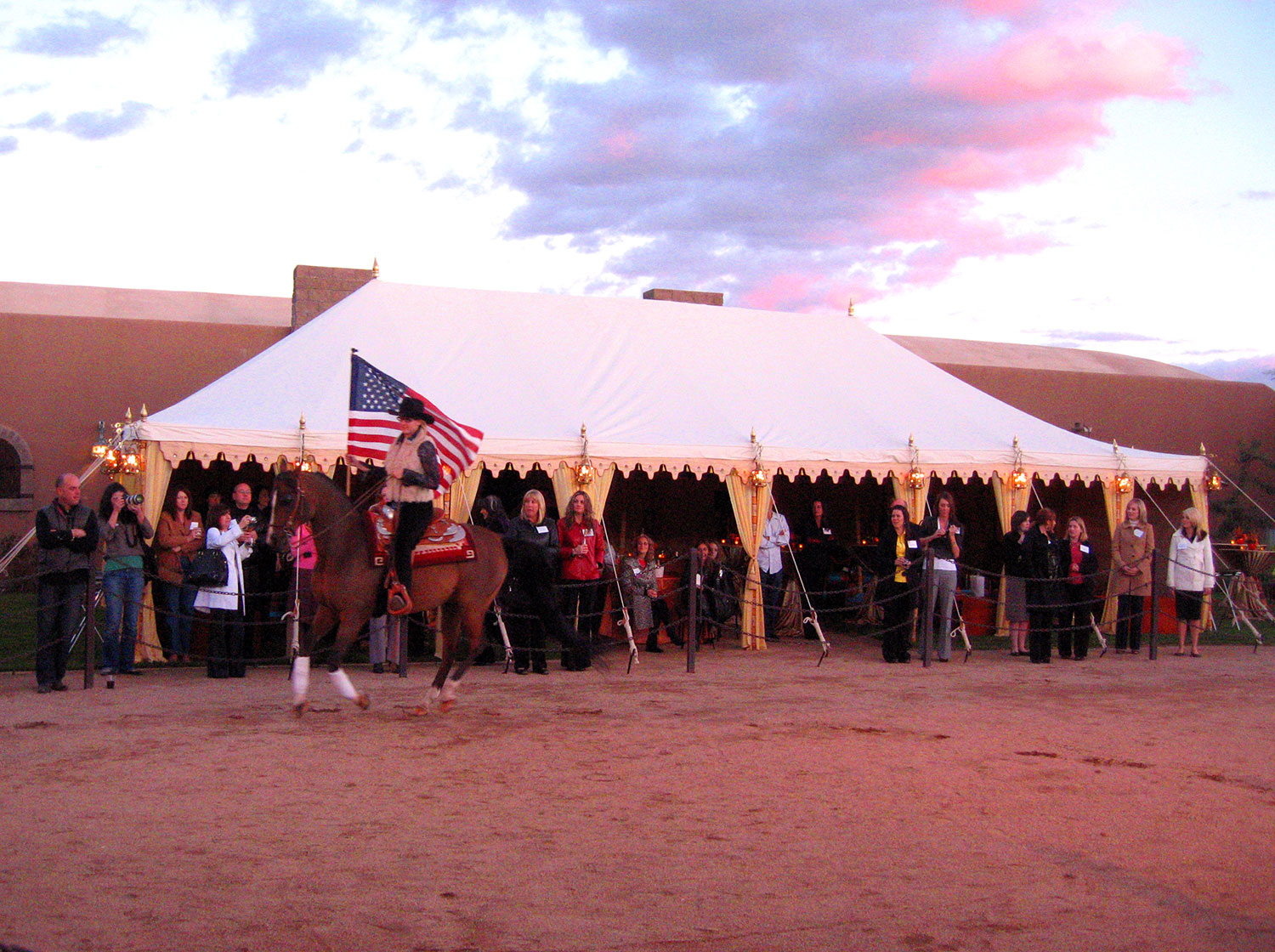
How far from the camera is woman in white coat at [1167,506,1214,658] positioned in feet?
42.2

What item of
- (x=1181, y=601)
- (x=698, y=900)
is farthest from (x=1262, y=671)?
(x=698, y=900)

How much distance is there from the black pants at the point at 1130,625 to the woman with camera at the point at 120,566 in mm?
9904

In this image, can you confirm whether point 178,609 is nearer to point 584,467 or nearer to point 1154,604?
point 584,467

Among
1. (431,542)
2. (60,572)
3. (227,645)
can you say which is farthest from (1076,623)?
(60,572)

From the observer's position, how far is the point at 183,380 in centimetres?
2022

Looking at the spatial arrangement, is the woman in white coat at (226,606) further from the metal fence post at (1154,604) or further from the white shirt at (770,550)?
the metal fence post at (1154,604)

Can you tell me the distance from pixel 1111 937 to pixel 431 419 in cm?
591

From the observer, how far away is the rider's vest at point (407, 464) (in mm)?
8211

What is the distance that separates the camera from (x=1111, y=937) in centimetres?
402

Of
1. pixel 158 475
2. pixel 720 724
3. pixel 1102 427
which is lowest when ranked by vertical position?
pixel 720 724

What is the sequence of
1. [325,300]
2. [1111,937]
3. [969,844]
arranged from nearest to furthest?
[1111,937] < [969,844] < [325,300]

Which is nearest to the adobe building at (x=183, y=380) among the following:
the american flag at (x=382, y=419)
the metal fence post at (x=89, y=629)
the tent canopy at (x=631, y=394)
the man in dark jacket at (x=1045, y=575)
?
the tent canopy at (x=631, y=394)

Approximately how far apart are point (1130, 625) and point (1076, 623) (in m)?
0.76

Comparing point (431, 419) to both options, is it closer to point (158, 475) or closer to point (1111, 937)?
point (158, 475)
